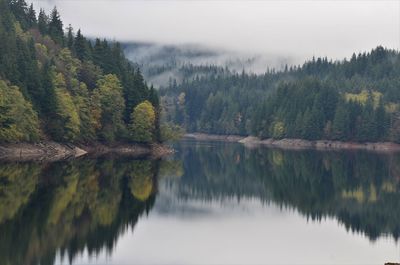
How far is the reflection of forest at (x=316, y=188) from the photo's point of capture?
6456 cm

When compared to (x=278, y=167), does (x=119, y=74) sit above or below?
above

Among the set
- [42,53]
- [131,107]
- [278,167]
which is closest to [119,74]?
[131,107]

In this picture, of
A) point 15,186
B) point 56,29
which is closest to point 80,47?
point 56,29

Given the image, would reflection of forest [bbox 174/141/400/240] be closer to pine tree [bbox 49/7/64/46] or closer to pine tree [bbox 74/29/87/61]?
pine tree [bbox 74/29/87/61]

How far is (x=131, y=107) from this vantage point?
160 m

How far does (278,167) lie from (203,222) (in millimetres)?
69016

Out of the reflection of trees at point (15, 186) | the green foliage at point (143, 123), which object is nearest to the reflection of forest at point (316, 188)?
the reflection of trees at point (15, 186)

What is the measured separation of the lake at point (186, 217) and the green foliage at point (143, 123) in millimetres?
47096

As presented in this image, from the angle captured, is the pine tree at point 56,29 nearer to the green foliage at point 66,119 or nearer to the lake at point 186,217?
the green foliage at point 66,119

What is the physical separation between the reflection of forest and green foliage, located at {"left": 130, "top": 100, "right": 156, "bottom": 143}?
20843 millimetres

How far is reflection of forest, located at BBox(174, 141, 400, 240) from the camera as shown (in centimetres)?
6456

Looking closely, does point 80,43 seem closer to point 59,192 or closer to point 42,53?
point 42,53

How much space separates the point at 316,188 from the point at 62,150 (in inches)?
2409

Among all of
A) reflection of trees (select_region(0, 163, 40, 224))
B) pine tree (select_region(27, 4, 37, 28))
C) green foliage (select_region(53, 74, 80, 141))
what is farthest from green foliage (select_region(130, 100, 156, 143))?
reflection of trees (select_region(0, 163, 40, 224))
